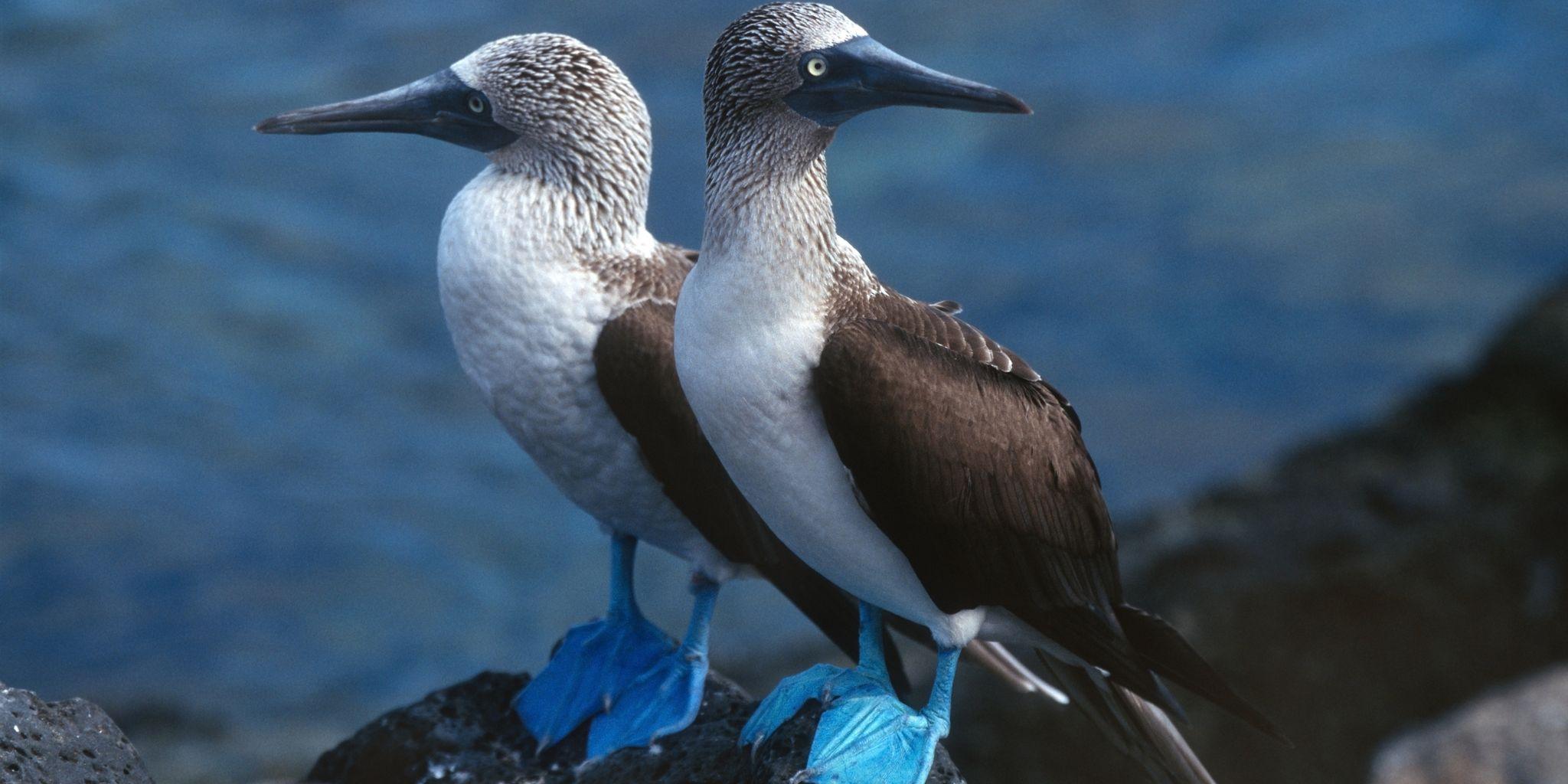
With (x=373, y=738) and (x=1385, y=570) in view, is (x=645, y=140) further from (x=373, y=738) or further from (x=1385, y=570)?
(x=1385, y=570)

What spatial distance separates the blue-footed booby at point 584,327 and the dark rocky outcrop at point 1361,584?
3.94m

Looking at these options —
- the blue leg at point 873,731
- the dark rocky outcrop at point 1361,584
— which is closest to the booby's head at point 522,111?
the blue leg at point 873,731

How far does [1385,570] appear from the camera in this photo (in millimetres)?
9133

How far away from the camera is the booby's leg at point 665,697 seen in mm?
4723

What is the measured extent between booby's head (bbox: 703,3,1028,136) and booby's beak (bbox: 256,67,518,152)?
3.74 feet

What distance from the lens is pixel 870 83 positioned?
3758mm

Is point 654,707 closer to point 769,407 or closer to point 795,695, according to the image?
point 795,695

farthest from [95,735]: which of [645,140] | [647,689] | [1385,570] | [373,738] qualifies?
[1385,570]

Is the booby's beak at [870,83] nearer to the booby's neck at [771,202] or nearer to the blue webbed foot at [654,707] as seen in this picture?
the booby's neck at [771,202]

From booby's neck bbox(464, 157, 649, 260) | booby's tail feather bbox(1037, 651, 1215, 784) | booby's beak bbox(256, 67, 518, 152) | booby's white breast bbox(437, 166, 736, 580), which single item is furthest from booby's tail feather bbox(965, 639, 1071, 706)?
booby's beak bbox(256, 67, 518, 152)

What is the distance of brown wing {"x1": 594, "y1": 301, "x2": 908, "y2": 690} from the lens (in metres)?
4.52

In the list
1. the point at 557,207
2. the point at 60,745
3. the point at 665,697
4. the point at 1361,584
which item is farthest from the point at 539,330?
the point at 1361,584

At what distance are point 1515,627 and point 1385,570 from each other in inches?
28.5

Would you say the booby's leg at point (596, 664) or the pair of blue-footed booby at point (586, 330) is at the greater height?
the pair of blue-footed booby at point (586, 330)
